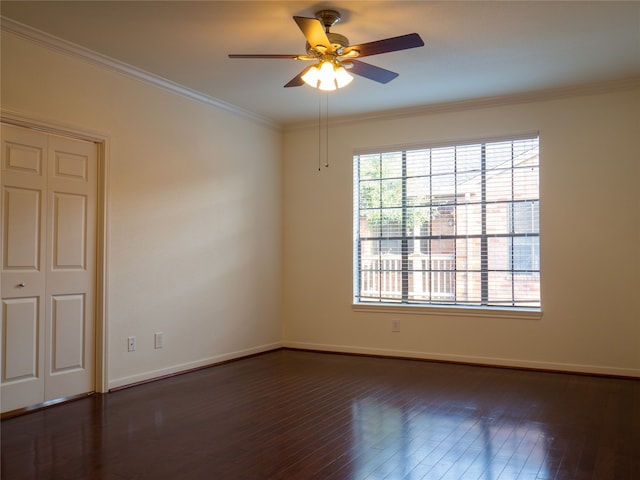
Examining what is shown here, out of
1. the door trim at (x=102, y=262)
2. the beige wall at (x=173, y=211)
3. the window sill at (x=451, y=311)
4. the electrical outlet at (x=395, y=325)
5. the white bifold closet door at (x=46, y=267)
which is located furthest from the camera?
the electrical outlet at (x=395, y=325)

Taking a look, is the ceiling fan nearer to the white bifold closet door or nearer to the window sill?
the white bifold closet door

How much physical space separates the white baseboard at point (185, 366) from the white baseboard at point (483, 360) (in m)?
0.51

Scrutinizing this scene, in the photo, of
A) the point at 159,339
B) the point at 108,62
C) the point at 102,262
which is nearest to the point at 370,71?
the point at 108,62

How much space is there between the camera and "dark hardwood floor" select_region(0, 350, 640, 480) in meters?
2.80

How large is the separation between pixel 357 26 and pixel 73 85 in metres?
2.27

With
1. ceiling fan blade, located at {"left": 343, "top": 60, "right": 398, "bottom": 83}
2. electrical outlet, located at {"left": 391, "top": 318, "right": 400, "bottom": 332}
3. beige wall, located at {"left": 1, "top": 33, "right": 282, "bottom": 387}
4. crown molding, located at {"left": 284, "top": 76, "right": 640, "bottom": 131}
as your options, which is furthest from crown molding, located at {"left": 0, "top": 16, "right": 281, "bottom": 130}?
electrical outlet, located at {"left": 391, "top": 318, "right": 400, "bottom": 332}

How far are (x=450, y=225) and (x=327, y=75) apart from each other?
108 inches

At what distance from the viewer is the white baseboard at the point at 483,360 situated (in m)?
4.97

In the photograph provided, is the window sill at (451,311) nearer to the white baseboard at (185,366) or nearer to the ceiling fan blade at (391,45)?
the white baseboard at (185,366)

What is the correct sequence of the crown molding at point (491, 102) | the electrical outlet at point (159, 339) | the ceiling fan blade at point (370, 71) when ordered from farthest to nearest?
the crown molding at point (491, 102), the electrical outlet at point (159, 339), the ceiling fan blade at point (370, 71)

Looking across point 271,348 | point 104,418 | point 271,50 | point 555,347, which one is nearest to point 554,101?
point 555,347

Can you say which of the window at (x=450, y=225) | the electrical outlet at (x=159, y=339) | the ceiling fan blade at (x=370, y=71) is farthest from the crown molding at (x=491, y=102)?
the electrical outlet at (x=159, y=339)

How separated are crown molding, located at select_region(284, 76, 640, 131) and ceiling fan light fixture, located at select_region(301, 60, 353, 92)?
2.37 m

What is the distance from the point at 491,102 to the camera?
218 inches
